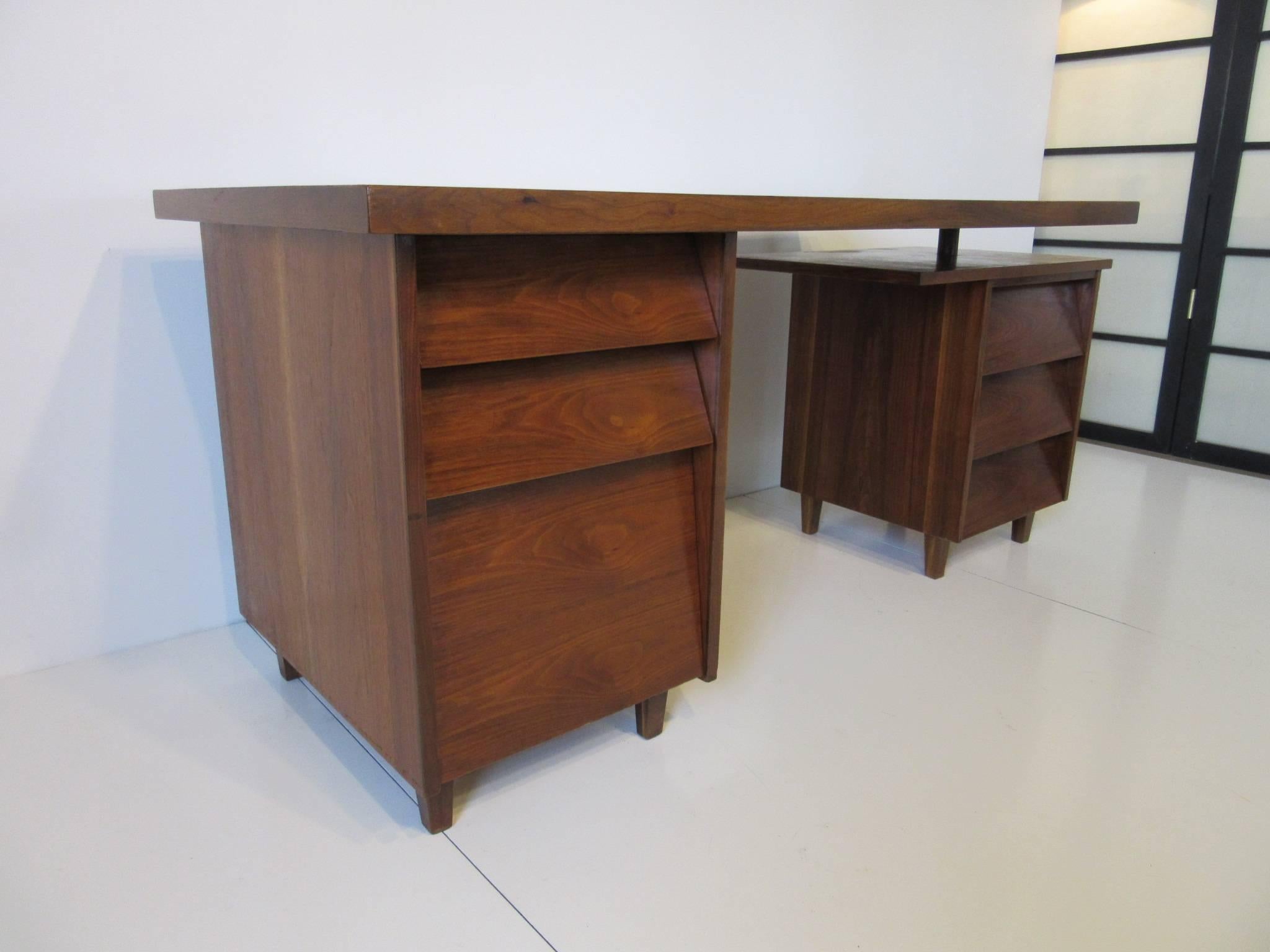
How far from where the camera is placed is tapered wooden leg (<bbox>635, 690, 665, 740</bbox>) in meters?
1.29

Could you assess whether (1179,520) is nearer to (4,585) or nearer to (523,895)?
(523,895)

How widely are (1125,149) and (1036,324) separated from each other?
158 centimetres

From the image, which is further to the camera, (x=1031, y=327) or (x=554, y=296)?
(x=1031, y=327)

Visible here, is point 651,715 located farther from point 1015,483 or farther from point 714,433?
point 1015,483

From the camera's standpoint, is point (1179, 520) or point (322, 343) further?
point (1179, 520)

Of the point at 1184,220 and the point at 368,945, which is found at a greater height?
the point at 1184,220

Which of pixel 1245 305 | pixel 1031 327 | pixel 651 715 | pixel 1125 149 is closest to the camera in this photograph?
pixel 651 715

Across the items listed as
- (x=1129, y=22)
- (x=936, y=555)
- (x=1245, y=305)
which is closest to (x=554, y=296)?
(x=936, y=555)

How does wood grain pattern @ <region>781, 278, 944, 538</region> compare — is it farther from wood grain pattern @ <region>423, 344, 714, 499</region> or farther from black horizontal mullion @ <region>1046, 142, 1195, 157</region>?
black horizontal mullion @ <region>1046, 142, 1195, 157</region>

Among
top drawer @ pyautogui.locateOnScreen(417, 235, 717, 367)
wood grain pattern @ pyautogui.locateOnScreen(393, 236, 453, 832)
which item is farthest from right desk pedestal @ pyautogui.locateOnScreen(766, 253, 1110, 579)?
wood grain pattern @ pyautogui.locateOnScreen(393, 236, 453, 832)

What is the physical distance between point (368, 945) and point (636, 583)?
506 millimetres

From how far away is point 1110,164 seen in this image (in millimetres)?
3086

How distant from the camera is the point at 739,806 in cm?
117

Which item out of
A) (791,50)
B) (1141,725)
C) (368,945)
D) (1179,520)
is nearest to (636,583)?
(368,945)
